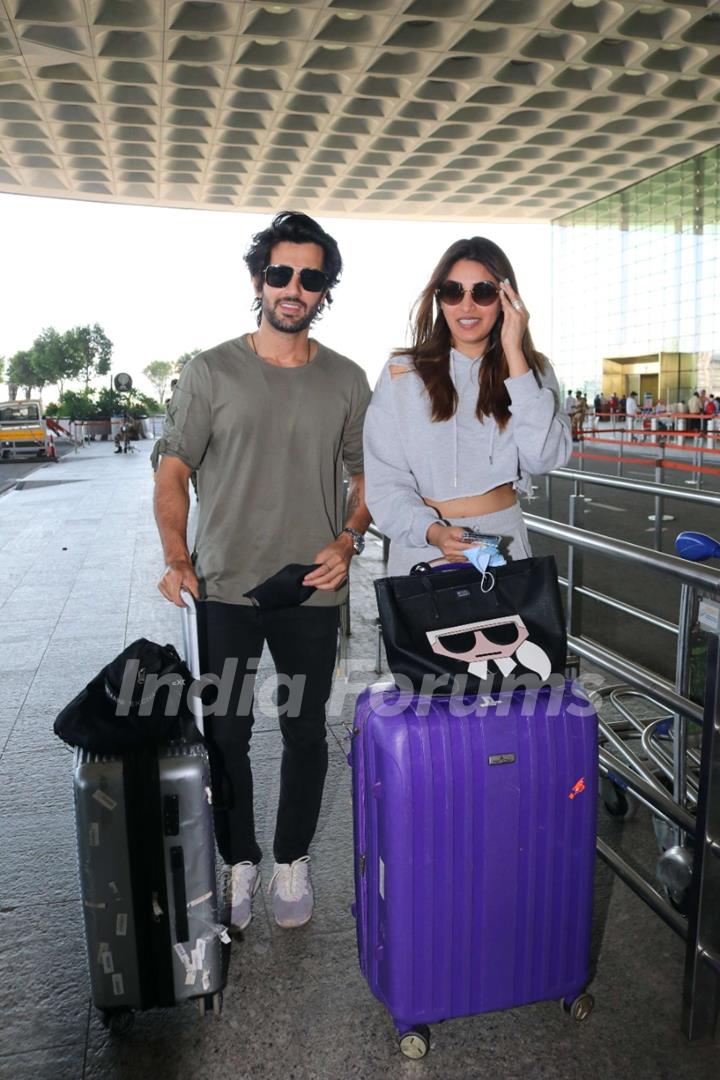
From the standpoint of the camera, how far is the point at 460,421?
2.16 meters

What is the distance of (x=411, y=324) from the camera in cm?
223

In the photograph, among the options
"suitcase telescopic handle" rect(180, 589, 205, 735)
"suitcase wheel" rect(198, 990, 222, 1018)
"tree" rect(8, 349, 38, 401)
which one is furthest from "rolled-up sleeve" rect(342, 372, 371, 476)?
"tree" rect(8, 349, 38, 401)

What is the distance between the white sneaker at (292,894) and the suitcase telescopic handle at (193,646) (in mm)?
567

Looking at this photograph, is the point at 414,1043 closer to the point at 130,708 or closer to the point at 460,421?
the point at 130,708

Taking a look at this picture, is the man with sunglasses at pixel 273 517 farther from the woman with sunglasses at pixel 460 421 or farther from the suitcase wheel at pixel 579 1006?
Result: the suitcase wheel at pixel 579 1006

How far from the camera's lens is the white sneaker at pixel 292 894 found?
2.54 meters

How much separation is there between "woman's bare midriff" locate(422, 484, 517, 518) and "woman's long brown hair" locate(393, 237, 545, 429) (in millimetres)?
173

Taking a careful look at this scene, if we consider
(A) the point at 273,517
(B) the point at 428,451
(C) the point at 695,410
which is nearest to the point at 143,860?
(A) the point at 273,517

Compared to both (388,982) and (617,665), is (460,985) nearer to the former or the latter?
(388,982)

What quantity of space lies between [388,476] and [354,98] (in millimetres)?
32232

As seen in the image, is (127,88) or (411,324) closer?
(411,324)

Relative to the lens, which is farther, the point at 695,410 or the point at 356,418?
the point at 695,410

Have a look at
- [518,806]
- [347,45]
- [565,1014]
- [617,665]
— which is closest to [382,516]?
[518,806]

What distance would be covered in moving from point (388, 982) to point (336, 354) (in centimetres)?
166
